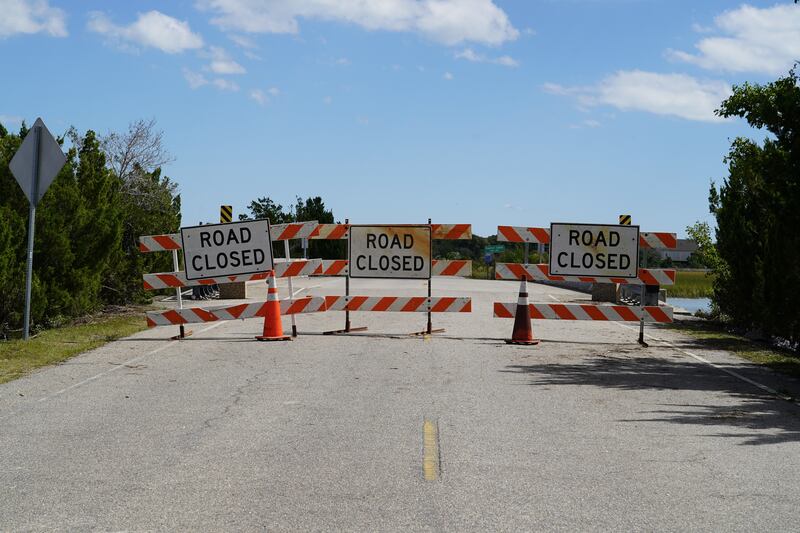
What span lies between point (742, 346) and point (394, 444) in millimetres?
11305

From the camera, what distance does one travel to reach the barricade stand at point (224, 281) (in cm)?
1633

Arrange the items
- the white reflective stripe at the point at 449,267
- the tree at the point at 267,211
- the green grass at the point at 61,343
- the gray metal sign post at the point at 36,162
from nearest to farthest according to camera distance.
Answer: the green grass at the point at 61,343, the gray metal sign post at the point at 36,162, the white reflective stripe at the point at 449,267, the tree at the point at 267,211

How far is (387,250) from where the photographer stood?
17453 mm

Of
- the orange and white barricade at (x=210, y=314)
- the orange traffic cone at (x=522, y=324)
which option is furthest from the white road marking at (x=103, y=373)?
the orange traffic cone at (x=522, y=324)

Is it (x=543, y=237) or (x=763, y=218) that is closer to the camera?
(x=543, y=237)

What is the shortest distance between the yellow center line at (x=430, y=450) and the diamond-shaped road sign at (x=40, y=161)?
885 cm

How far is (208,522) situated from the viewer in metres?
5.79

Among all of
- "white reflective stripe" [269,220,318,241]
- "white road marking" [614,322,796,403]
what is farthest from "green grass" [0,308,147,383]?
"white road marking" [614,322,796,403]

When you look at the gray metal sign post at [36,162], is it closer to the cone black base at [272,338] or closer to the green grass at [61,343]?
the green grass at [61,343]

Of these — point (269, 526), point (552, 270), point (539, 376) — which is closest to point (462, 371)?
point (539, 376)

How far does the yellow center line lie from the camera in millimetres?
6945

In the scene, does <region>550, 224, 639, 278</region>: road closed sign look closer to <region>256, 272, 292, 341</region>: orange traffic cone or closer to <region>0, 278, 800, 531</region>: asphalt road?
<region>0, 278, 800, 531</region>: asphalt road

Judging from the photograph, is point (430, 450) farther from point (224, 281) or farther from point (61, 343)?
point (61, 343)

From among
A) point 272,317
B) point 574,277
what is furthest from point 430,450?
point 574,277
